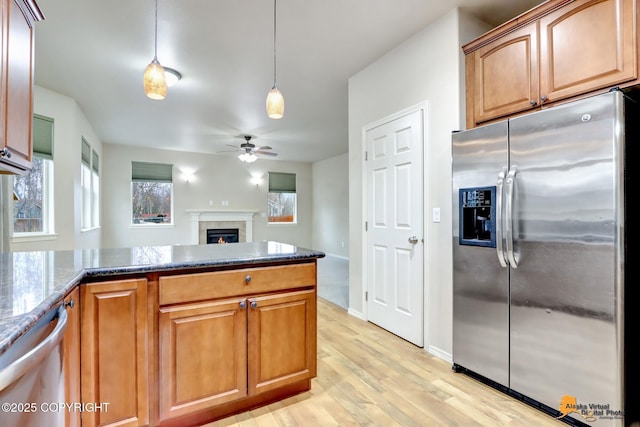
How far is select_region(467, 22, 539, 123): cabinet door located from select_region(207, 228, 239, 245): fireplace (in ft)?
22.4

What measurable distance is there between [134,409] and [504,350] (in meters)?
2.12

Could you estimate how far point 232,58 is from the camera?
10.3 ft

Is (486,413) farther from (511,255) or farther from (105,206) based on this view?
(105,206)

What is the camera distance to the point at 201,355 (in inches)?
63.7

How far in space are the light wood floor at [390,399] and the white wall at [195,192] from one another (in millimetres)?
6208

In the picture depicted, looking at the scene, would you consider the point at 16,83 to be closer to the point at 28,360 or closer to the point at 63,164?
the point at 28,360

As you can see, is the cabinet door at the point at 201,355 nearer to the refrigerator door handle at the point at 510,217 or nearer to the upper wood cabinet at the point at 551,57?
the refrigerator door handle at the point at 510,217

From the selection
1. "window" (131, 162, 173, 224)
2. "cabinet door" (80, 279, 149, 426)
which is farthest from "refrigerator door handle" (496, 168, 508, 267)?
"window" (131, 162, 173, 224)

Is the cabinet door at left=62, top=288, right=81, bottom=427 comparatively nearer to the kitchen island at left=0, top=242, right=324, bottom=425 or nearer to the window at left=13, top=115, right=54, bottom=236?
the kitchen island at left=0, top=242, right=324, bottom=425

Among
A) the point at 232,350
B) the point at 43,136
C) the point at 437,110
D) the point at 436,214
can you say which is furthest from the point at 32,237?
the point at 437,110

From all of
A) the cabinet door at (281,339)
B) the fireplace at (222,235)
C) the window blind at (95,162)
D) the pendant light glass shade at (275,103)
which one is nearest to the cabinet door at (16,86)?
the pendant light glass shade at (275,103)

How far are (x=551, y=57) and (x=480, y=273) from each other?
139 cm

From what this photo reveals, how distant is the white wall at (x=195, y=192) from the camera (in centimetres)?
698

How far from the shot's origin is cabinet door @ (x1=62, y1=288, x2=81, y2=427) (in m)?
1.23
